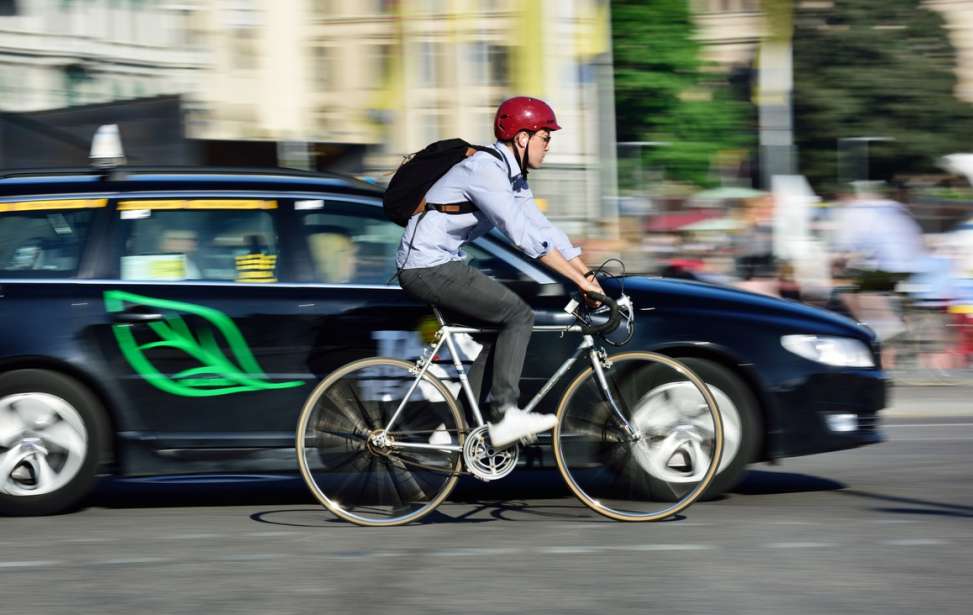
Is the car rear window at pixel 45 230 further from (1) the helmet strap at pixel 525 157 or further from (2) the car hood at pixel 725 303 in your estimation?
(2) the car hood at pixel 725 303

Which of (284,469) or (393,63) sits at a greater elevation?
(393,63)

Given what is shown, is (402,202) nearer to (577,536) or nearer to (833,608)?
(577,536)

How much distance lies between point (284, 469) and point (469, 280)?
1312 mm

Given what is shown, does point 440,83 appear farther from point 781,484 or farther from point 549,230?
point 549,230

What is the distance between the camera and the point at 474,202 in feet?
22.7

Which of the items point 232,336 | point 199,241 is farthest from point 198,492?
point 199,241

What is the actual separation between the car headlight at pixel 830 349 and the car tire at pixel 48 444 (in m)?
3.21

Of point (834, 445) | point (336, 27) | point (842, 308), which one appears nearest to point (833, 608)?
point (834, 445)

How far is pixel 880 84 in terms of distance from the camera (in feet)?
201

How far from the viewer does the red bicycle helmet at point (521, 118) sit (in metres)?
7.04

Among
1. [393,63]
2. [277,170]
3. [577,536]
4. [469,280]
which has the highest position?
[393,63]

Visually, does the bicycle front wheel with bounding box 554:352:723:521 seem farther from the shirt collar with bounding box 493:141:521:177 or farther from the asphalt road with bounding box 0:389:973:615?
the shirt collar with bounding box 493:141:521:177

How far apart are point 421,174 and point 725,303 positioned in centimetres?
162

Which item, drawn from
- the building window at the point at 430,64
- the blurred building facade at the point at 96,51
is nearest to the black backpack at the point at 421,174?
the blurred building facade at the point at 96,51
